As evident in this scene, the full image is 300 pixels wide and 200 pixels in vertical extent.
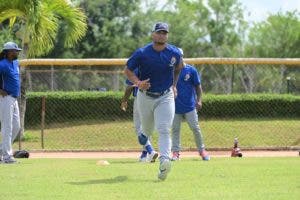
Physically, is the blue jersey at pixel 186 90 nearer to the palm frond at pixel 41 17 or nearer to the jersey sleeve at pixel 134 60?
the jersey sleeve at pixel 134 60

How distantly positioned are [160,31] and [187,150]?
841cm

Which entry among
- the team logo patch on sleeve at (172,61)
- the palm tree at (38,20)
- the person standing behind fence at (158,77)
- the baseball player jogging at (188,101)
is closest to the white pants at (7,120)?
the baseball player jogging at (188,101)

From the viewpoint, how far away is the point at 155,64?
397 inches

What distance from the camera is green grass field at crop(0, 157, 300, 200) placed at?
8.38 m

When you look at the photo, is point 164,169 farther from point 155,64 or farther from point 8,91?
point 8,91

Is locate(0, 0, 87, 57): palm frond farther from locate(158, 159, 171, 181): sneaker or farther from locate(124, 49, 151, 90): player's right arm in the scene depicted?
locate(158, 159, 171, 181): sneaker

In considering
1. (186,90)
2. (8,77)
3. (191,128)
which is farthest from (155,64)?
(191,128)

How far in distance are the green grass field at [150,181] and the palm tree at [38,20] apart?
6.55 meters

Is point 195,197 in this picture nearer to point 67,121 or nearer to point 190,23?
point 67,121

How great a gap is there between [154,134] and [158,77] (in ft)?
31.0

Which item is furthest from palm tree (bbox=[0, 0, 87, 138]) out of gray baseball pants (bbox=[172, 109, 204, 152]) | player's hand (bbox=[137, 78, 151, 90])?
player's hand (bbox=[137, 78, 151, 90])

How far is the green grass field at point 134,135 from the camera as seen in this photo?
63.1 ft

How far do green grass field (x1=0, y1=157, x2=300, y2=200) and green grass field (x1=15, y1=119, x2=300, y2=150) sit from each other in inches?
260

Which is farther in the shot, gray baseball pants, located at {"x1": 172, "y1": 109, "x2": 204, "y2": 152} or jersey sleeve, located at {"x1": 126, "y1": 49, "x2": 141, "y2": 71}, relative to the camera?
gray baseball pants, located at {"x1": 172, "y1": 109, "x2": 204, "y2": 152}
